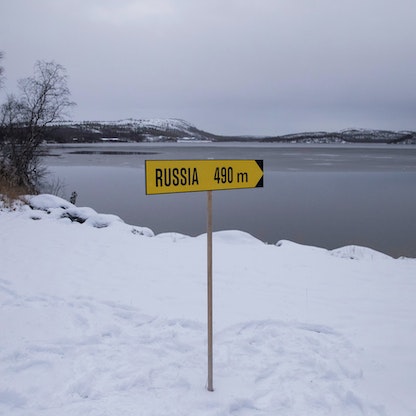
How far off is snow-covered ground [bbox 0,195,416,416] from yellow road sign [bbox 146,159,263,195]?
1.73m

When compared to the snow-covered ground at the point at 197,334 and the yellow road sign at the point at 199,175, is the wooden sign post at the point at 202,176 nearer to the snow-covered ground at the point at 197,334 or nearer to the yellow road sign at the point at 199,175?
the yellow road sign at the point at 199,175

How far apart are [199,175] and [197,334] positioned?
6.92ft

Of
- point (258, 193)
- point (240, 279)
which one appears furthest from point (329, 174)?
point (240, 279)

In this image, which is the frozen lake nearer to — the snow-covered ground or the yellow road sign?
the snow-covered ground

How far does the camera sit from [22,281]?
588 centimetres

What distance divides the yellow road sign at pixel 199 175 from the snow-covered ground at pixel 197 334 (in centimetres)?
173

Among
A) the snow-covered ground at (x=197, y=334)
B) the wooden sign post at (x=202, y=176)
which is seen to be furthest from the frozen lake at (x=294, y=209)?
the wooden sign post at (x=202, y=176)

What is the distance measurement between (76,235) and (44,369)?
6.54 meters

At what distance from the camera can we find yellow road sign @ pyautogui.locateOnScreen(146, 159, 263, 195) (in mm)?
3037

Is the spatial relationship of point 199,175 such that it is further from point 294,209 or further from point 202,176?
point 294,209

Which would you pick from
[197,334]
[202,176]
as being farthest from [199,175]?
[197,334]

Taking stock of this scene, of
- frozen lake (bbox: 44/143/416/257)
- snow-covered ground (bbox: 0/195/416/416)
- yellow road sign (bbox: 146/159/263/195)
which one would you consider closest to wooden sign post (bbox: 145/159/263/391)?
yellow road sign (bbox: 146/159/263/195)

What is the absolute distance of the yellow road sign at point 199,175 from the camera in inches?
120

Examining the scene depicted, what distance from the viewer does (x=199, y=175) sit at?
3.21 m
